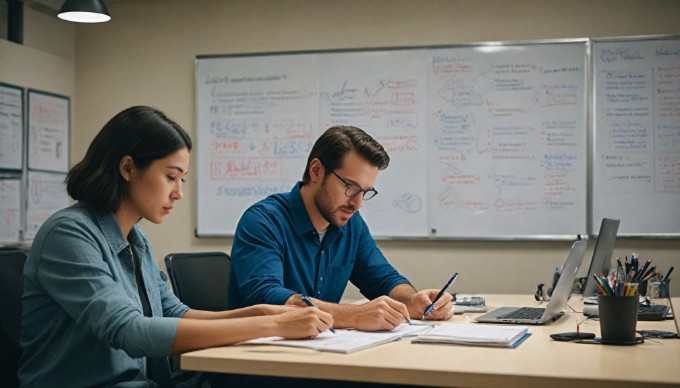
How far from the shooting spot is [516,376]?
1409 millimetres

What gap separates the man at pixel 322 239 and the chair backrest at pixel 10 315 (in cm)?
61

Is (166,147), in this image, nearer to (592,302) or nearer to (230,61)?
(592,302)

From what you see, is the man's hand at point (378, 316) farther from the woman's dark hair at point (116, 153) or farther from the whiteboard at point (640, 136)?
the whiteboard at point (640, 136)

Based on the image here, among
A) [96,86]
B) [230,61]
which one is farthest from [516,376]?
[96,86]

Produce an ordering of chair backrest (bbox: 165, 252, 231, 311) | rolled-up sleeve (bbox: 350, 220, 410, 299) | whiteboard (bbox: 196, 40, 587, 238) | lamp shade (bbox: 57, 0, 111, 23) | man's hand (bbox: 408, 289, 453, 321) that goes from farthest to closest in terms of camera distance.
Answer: whiteboard (bbox: 196, 40, 587, 238) < lamp shade (bbox: 57, 0, 111, 23) < chair backrest (bbox: 165, 252, 231, 311) < rolled-up sleeve (bbox: 350, 220, 410, 299) < man's hand (bbox: 408, 289, 453, 321)

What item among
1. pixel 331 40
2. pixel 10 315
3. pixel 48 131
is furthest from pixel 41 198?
pixel 10 315

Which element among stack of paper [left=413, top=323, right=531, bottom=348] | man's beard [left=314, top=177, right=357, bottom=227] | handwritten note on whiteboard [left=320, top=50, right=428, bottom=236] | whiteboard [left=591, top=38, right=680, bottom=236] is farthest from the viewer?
handwritten note on whiteboard [left=320, top=50, right=428, bottom=236]

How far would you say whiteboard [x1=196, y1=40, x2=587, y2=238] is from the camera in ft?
14.8

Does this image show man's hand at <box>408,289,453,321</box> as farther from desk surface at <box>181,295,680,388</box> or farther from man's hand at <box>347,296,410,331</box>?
desk surface at <box>181,295,680,388</box>

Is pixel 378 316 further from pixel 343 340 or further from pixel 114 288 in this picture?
pixel 114 288

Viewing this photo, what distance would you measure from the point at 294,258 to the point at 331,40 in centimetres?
265

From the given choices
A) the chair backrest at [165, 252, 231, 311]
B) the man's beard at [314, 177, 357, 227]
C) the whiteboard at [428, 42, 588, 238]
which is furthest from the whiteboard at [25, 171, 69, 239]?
the man's beard at [314, 177, 357, 227]

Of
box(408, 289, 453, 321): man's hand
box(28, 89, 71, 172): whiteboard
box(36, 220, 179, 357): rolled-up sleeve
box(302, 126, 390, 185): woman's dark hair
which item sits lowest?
box(408, 289, 453, 321): man's hand

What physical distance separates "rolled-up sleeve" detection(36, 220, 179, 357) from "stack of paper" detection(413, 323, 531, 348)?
0.60 m
